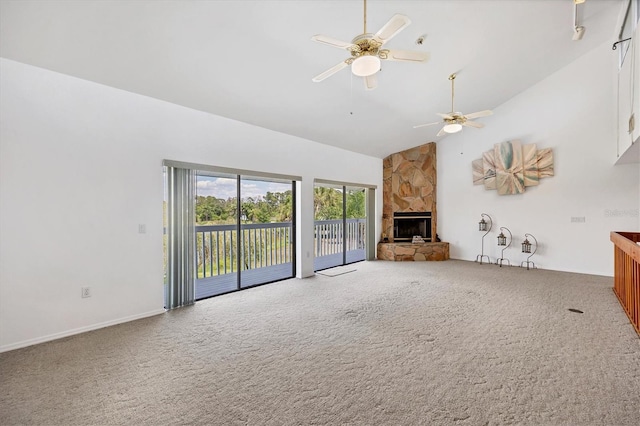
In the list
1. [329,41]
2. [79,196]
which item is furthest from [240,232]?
[329,41]

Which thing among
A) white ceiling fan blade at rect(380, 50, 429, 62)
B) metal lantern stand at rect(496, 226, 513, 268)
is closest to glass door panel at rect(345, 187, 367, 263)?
metal lantern stand at rect(496, 226, 513, 268)

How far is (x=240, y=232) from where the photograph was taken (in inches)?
190

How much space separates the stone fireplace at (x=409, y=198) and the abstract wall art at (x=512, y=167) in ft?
3.93

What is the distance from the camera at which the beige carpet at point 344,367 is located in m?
1.83

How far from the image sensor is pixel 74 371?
2.33 meters

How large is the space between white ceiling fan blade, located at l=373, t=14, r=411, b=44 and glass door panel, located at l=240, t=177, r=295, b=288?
3.31 metres

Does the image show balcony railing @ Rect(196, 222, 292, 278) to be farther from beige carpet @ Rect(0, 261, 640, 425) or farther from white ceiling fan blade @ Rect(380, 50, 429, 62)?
white ceiling fan blade @ Rect(380, 50, 429, 62)

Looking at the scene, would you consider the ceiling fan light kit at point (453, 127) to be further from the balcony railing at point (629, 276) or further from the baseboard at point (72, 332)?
the baseboard at point (72, 332)

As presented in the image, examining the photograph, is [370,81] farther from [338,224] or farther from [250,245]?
[338,224]

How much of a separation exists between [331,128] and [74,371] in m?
4.73

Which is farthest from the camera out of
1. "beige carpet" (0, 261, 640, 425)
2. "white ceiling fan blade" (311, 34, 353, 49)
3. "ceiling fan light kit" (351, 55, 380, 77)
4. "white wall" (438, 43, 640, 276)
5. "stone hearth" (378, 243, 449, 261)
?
"stone hearth" (378, 243, 449, 261)

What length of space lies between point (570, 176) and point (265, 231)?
6.25 metres

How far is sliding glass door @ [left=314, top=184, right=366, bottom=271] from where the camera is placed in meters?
6.77

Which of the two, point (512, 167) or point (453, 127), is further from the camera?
point (512, 167)
